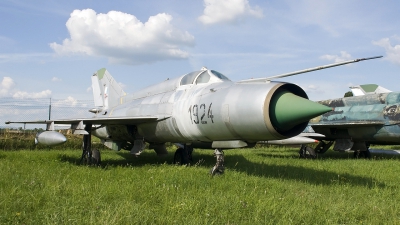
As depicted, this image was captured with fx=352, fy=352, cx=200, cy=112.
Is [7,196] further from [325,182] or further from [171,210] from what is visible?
[325,182]

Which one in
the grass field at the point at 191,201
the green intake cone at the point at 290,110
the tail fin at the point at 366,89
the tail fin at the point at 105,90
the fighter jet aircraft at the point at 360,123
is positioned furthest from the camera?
the tail fin at the point at 366,89

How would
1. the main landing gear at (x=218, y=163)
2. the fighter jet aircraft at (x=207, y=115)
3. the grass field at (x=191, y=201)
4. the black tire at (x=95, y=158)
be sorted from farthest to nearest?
the black tire at (x=95, y=158)
the main landing gear at (x=218, y=163)
the fighter jet aircraft at (x=207, y=115)
the grass field at (x=191, y=201)

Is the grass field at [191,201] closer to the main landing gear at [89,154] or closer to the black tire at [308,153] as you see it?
the main landing gear at [89,154]

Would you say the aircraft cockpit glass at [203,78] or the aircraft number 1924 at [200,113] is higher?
the aircraft cockpit glass at [203,78]

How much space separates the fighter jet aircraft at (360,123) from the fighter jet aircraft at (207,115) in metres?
7.01

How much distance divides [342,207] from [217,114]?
2574mm

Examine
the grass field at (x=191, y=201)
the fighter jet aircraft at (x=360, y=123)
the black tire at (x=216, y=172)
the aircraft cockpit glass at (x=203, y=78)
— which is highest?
the aircraft cockpit glass at (x=203, y=78)

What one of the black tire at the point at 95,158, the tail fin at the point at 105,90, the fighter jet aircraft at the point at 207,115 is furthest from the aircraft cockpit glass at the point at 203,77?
the tail fin at the point at 105,90

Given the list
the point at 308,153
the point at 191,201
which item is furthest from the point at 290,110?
the point at 308,153

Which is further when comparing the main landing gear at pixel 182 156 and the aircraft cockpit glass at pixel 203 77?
the main landing gear at pixel 182 156

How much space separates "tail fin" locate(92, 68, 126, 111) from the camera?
1369 centimetres

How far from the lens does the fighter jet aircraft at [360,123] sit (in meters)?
13.2

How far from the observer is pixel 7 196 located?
4648 mm

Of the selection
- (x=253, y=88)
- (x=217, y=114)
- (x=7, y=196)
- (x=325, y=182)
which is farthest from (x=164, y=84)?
(x=7, y=196)
